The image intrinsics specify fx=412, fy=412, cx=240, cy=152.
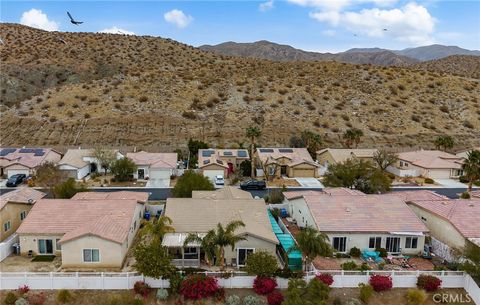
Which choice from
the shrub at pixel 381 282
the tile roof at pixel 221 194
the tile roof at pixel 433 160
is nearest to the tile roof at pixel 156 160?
the tile roof at pixel 221 194

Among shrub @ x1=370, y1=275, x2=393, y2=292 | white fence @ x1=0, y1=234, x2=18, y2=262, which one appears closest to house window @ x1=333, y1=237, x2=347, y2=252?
shrub @ x1=370, y1=275, x2=393, y2=292

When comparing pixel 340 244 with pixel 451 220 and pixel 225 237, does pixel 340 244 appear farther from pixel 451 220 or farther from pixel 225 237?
pixel 225 237

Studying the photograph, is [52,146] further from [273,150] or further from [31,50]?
[31,50]

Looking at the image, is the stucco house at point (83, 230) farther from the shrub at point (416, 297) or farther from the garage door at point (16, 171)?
the garage door at point (16, 171)

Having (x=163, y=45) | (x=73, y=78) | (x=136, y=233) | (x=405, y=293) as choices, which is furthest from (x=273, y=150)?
(x=163, y=45)

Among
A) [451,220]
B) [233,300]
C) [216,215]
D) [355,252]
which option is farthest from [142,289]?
[451,220]

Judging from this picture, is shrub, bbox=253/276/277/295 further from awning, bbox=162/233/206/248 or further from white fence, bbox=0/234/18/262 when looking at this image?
white fence, bbox=0/234/18/262
